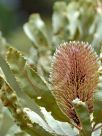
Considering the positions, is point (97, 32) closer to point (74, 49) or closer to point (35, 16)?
point (35, 16)

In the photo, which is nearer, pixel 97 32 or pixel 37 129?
pixel 37 129

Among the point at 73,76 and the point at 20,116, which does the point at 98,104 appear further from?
the point at 20,116

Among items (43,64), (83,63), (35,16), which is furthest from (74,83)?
(35,16)

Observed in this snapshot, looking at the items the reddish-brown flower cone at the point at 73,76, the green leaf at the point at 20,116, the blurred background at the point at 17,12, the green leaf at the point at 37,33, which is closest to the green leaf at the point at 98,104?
the reddish-brown flower cone at the point at 73,76

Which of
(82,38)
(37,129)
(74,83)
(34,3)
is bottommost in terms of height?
(37,129)

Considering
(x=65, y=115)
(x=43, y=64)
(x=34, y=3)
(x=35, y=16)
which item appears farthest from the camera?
(x=34, y=3)

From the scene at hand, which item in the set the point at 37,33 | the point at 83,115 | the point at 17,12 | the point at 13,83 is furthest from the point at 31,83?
the point at 17,12
